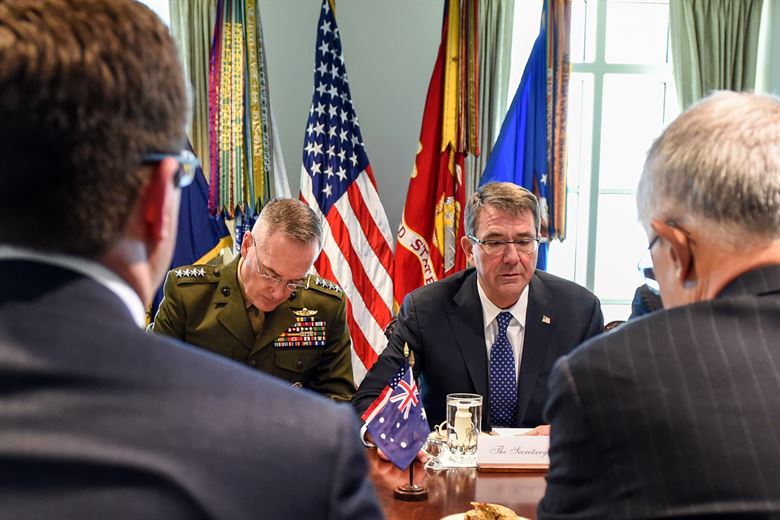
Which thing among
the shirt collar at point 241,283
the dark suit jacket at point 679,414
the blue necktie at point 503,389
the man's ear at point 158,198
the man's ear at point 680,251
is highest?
the man's ear at point 158,198

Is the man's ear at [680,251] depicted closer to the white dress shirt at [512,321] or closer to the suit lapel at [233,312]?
the white dress shirt at [512,321]

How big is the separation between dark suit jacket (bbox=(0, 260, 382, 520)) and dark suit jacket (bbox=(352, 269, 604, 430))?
6.84 feet

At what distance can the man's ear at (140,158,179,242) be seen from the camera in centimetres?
77

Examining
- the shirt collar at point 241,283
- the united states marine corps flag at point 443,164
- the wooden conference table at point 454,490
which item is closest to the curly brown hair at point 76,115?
the wooden conference table at point 454,490

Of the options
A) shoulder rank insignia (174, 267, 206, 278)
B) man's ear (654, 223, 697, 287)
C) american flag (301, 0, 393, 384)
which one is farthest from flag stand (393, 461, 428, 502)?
american flag (301, 0, 393, 384)

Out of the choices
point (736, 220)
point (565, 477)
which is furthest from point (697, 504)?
point (736, 220)

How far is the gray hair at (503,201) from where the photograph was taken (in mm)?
3039

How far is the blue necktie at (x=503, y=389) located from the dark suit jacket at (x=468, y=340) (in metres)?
0.02

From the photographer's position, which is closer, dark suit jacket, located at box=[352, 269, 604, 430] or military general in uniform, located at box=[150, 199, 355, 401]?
dark suit jacket, located at box=[352, 269, 604, 430]

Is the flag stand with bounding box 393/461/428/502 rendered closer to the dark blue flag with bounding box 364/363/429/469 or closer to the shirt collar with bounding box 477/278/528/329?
the dark blue flag with bounding box 364/363/429/469

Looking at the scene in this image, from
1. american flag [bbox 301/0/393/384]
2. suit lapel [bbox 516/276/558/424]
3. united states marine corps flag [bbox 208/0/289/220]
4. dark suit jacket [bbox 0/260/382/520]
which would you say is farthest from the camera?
american flag [bbox 301/0/393/384]

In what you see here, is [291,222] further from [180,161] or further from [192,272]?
[180,161]

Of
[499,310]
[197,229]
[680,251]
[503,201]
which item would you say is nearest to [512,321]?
[499,310]

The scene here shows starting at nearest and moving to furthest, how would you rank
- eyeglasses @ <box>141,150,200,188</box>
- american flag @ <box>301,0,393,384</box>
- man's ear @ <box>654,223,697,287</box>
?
eyeglasses @ <box>141,150,200,188</box>, man's ear @ <box>654,223,697,287</box>, american flag @ <box>301,0,393,384</box>
